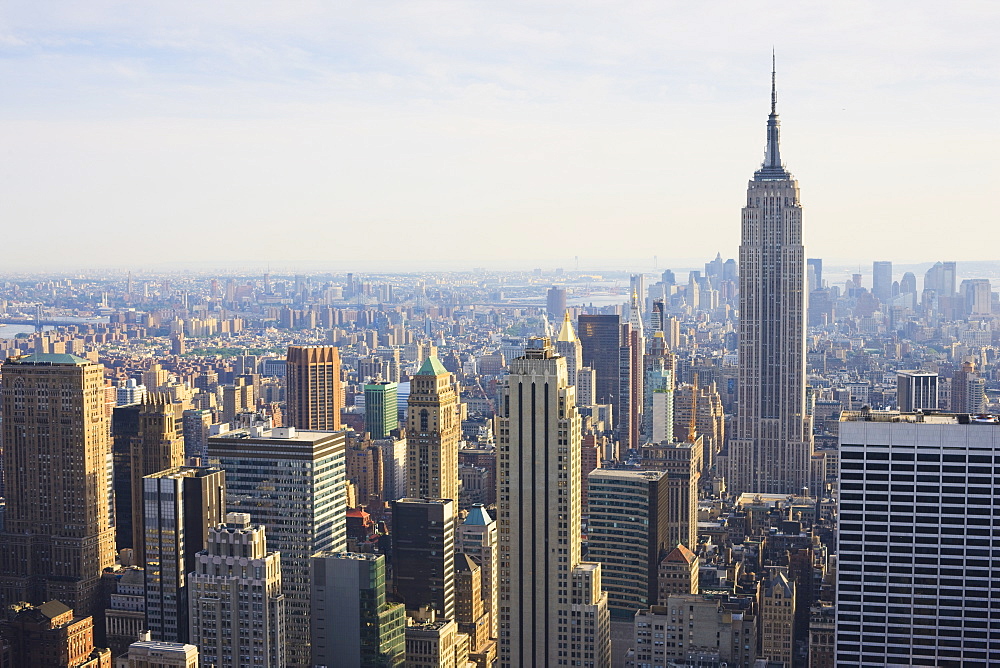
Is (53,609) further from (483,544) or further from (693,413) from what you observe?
(693,413)

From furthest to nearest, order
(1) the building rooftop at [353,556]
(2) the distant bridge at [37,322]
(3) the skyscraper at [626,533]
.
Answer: (2) the distant bridge at [37,322] → (3) the skyscraper at [626,533] → (1) the building rooftop at [353,556]

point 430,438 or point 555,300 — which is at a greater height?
point 555,300

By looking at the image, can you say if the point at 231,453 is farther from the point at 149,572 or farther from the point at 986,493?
the point at 986,493

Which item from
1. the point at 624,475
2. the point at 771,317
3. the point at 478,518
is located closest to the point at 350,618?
the point at 478,518

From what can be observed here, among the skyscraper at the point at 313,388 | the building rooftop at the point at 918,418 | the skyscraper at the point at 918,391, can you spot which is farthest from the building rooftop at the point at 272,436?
the skyscraper at the point at 918,391

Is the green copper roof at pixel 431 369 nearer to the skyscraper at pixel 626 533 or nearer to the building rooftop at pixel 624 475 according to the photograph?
the building rooftop at pixel 624 475

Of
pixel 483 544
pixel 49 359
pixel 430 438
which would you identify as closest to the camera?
pixel 483 544
